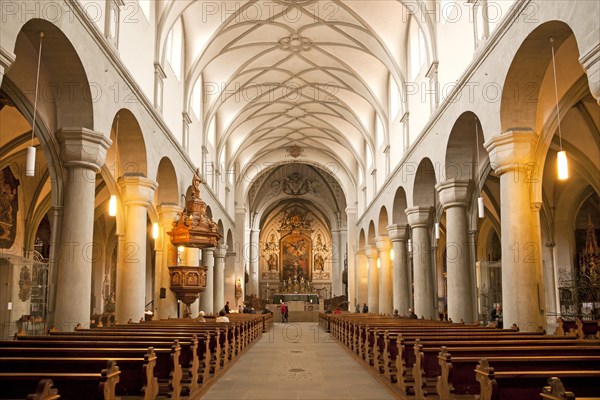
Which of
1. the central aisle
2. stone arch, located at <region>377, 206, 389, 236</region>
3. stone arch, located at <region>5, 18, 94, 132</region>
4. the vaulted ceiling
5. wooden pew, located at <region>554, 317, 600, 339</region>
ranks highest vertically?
the vaulted ceiling

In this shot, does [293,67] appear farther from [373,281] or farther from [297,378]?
[297,378]

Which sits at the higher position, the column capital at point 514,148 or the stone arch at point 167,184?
the stone arch at point 167,184

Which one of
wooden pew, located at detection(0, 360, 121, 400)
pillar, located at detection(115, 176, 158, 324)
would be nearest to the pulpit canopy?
pillar, located at detection(115, 176, 158, 324)

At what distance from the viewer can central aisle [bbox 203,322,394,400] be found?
879 cm

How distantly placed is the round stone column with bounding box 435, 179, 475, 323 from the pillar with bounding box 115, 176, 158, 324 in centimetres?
759

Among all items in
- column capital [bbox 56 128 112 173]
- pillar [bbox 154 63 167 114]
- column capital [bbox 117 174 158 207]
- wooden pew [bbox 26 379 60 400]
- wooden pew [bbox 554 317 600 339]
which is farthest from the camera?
pillar [bbox 154 63 167 114]

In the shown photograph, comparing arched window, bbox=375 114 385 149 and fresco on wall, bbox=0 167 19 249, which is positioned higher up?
arched window, bbox=375 114 385 149

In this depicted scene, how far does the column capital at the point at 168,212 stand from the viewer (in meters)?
18.9

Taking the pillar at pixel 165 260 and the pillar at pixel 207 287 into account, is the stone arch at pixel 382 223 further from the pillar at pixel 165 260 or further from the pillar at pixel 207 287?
the pillar at pixel 165 260

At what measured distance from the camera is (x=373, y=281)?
30.3 meters

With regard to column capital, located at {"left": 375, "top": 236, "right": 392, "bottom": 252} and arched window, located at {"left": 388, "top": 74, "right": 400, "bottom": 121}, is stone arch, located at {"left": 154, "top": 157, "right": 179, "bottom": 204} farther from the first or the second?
column capital, located at {"left": 375, "top": 236, "right": 392, "bottom": 252}

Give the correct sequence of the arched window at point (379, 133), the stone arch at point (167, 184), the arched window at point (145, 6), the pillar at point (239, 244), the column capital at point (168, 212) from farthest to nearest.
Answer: the pillar at point (239, 244) < the arched window at point (379, 133) < the column capital at point (168, 212) < the stone arch at point (167, 184) < the arched window at point (145, 6)

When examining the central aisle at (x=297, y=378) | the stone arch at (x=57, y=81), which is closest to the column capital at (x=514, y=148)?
the central aisle at (x=297, y=378)

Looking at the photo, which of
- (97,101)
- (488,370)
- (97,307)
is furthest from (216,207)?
(488,370)
